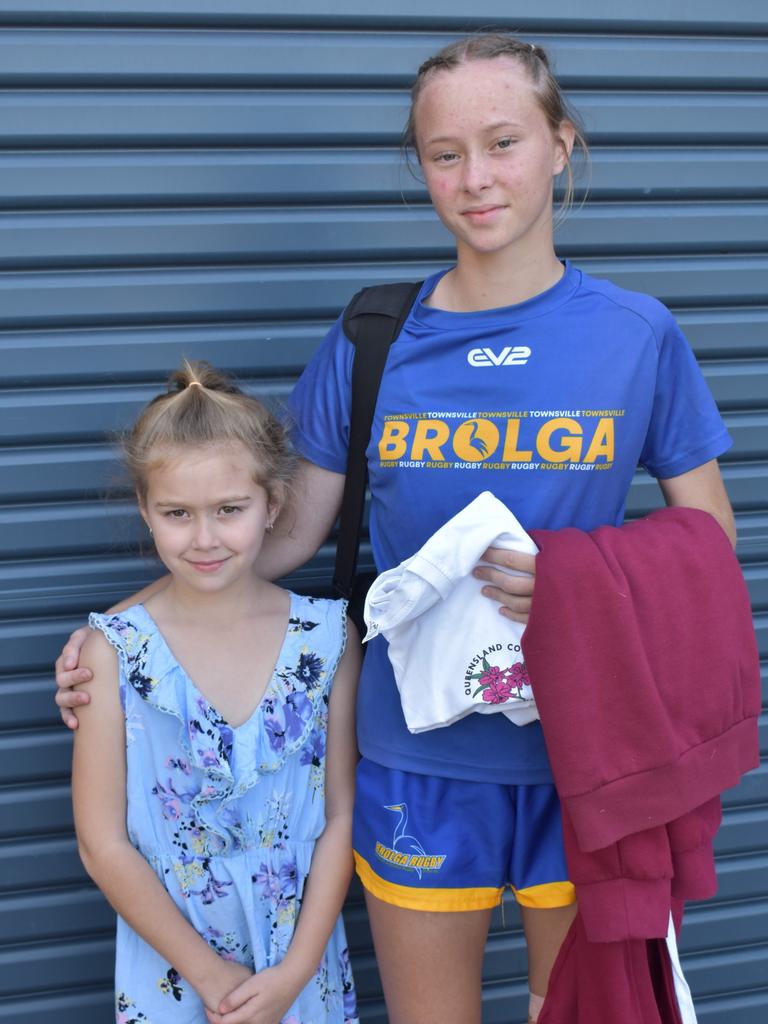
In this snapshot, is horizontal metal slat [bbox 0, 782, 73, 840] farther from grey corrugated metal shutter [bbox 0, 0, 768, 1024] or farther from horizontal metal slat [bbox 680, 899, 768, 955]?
horizontal metal slat [bbox 680, 899, 768, 955]

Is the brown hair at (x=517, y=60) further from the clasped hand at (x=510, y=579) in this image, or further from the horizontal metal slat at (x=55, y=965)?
the horizontal metal slat at (x=55, y=965)

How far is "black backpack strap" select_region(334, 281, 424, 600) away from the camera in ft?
7.80

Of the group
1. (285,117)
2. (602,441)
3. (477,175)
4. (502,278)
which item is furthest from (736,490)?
(285,117)

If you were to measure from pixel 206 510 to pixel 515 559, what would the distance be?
0.65 meters

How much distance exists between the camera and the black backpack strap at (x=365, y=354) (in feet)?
7.80

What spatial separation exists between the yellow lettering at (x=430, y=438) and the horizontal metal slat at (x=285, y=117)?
1.06 meters

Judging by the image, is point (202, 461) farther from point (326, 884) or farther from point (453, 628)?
point (326, 884)

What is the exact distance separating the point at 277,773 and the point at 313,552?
0.51 m

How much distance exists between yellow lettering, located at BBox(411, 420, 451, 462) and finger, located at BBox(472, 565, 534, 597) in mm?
260

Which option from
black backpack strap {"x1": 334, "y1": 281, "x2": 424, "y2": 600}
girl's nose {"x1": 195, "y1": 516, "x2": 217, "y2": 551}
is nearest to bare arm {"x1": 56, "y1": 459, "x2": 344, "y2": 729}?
black backpack strap {"x1": 334, "y1": 281, "x2": 424, "y2": 600}

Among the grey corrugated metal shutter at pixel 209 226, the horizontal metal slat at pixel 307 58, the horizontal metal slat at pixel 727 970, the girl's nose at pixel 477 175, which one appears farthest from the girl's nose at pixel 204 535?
the horizontal metal slat at pixel 727 970

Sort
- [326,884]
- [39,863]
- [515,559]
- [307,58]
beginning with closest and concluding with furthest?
[515,559] < [326,884] < [307,58] < [39,863]

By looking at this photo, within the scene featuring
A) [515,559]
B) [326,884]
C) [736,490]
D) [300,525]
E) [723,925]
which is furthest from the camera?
A: [723,925]

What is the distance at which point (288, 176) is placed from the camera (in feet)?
9.57
